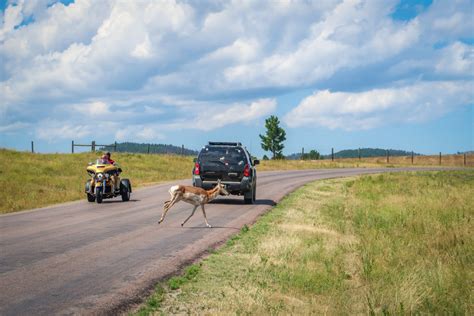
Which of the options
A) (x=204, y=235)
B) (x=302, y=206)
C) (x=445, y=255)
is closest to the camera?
(x=445, y=255)

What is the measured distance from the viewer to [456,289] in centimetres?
751

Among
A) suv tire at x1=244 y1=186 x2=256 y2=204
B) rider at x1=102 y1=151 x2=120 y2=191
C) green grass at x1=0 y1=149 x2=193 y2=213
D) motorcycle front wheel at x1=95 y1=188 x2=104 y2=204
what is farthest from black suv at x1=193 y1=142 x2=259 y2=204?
green grass at x1=0 y1=149 x2=193 y2=213

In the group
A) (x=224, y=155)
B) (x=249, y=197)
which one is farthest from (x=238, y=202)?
(x=224, y=155)

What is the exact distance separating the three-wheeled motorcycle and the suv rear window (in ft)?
11.5

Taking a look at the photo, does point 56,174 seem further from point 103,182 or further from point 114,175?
point 103,182

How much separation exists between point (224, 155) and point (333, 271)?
11.4 m

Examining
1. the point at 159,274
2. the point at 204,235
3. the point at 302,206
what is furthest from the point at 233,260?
the point at 302,206

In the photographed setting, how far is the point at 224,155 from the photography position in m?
19.9

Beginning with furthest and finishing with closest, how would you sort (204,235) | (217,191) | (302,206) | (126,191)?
1. (126,191)
2. (302,206)
3. (217,191)
4. (204,235)

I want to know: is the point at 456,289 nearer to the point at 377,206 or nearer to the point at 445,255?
the point at 445,255

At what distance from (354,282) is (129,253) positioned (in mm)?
4094

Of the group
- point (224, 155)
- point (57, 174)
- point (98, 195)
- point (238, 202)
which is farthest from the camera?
point (57, 174)

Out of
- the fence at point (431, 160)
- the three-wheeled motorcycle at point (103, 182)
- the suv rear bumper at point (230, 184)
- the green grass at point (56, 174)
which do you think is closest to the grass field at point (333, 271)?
the suv rear bumper at point (230, 184)

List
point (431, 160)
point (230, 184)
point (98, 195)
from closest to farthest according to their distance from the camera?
1. point (230, 184)
2. point (98, 195)
3. point (431, 160)
